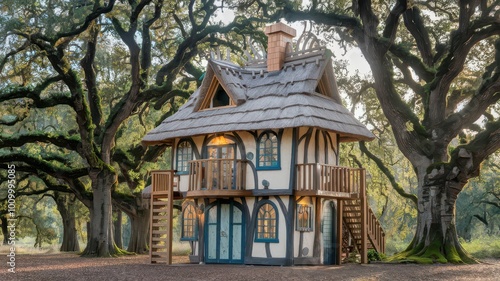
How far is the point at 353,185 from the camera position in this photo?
85.4 ft

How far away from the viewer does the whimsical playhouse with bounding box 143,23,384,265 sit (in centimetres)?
2448

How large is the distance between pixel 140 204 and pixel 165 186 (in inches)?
475

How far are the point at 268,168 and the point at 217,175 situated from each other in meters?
1.94

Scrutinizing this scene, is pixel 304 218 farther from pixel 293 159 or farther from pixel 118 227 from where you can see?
pixel 118 227

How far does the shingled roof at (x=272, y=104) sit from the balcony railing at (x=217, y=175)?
50.2 inches

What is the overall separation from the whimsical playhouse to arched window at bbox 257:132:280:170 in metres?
0.04

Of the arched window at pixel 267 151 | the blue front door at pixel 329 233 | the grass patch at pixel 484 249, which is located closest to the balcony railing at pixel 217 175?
the arched window at pixel 267 151

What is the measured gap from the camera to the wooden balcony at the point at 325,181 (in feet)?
78.5

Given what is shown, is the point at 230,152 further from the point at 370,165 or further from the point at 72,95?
the point at 370,165

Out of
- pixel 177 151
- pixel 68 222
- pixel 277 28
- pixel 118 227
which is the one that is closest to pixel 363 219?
pixel 177 151

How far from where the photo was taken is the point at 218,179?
80.8 feet

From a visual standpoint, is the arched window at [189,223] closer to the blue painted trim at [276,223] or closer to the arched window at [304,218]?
the blue painted trim at [276,223]

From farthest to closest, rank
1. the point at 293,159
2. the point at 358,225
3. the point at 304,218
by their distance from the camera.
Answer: the point at 358,225
the point at 304,218
the point at 293,159

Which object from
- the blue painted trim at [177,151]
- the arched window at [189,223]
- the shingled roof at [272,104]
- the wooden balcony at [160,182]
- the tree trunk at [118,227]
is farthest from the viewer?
the tree trunk at [118,227]
